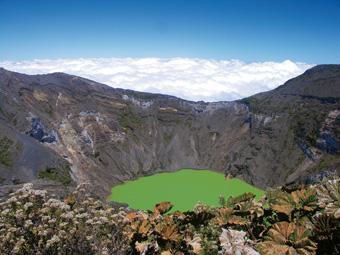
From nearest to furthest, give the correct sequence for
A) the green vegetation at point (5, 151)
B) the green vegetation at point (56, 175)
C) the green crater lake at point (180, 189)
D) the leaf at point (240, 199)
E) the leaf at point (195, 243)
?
the leaf at point (195, 243) < the leaf at point (240, 199) < the green vegetation at point (5, 151) < the green vegetation at point (56, 175) < the green crater lake at point (180, 189)

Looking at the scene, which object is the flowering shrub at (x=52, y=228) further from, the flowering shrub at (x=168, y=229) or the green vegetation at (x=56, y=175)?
the green vegetation at (x=56, y=175)

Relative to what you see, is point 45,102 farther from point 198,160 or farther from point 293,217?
point 293,217

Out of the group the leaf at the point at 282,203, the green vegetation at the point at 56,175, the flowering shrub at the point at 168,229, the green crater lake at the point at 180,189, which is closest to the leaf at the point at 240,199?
the leaf at the point at 282,203

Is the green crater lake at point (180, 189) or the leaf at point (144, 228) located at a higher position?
the leaf at point (144, 228)

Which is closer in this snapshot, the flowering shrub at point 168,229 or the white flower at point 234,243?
the flowering shrub at point 168,229

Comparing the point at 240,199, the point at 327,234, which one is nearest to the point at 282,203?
the point at 240,199

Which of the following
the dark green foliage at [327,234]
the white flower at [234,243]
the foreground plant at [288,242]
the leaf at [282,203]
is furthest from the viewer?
the leaf at [282,203]

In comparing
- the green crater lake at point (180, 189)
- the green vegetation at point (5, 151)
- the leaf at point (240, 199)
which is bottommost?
the green crater lake at point (180, 189)

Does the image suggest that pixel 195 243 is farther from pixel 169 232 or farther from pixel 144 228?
pixel 144 228
